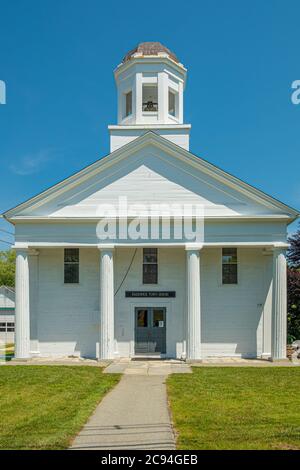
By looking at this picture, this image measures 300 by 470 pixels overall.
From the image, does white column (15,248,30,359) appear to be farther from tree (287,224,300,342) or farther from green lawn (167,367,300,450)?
tree (287,224,300,342)

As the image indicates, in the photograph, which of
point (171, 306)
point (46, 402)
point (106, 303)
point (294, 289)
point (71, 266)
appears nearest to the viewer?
point (46, 402)

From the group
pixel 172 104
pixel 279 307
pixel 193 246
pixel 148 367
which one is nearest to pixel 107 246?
pixel 193 246

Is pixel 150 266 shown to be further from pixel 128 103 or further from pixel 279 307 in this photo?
pixel 128 103

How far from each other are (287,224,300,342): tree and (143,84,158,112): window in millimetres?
13550

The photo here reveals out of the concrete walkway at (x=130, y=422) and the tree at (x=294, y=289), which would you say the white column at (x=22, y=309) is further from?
the tree at (x=294, y=289)

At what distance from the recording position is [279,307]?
2008 cm

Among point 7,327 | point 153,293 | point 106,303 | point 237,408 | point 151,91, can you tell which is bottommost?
point 7,327

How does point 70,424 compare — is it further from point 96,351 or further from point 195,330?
point 96,351

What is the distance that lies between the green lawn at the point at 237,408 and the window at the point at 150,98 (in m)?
14.3

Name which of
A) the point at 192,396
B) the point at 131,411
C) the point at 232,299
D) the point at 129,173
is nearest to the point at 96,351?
the point at 232,299

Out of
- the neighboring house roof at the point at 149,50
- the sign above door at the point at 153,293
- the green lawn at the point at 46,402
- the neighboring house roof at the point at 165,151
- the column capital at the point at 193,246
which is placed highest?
the neighboring house roof at the point at 149,50

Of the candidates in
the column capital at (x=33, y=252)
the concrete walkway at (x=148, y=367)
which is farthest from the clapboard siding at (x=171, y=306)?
the concrete walkway at (x=148, y=367)

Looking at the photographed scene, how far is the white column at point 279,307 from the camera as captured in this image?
20.0 meters

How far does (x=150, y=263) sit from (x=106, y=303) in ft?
10.4
